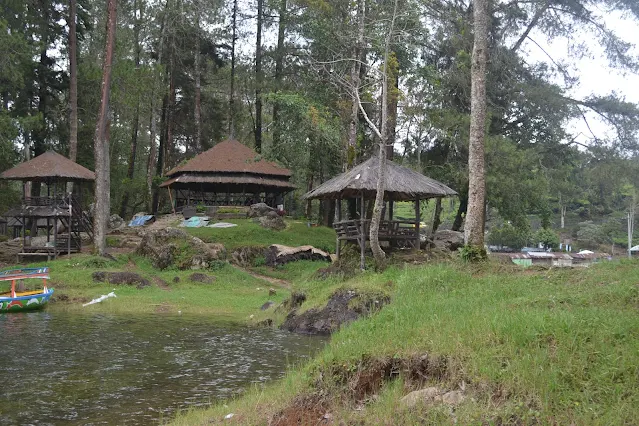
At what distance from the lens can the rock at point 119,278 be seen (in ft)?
66.6

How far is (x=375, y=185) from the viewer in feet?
57.4

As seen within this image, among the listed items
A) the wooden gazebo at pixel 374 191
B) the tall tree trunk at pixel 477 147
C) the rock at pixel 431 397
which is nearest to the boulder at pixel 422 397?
the rock at pixel 431 397

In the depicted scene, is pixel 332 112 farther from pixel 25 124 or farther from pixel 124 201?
pixel 124 201

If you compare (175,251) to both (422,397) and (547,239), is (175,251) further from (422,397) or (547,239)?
(547,239)

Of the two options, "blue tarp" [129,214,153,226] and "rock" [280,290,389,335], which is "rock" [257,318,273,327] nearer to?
"rock" [280,290,389,335]

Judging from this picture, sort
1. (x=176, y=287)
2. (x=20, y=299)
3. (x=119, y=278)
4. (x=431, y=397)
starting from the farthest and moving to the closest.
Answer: (x=176, y=287) < (x=119, y=278) < (x=20, y=299) < (x=431, y=397)

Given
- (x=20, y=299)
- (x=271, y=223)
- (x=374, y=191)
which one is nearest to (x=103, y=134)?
(x=20, y=299)

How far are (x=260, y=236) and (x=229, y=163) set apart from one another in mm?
8503

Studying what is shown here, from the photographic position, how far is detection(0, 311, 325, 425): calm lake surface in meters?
7.58

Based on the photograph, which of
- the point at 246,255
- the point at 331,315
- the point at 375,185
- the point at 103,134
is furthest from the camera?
the point at 246,255

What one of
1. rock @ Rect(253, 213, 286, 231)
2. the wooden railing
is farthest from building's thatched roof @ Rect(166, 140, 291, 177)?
the wooden railing

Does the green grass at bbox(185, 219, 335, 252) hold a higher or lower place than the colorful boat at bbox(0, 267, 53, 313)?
higher

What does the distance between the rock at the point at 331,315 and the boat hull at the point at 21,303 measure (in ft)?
27.5

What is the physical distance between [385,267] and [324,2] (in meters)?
14.5
